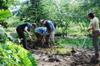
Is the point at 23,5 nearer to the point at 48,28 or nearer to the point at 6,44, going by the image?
the point at 48,28

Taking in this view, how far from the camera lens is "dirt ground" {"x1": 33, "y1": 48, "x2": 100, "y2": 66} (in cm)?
1104

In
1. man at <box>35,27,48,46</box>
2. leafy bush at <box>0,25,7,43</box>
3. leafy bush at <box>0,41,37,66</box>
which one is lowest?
man at <box>35,27,48,46</box>

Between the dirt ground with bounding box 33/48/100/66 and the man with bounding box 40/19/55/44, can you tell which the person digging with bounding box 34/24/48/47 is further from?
the dirt ground with bounding box 33/48/100/66

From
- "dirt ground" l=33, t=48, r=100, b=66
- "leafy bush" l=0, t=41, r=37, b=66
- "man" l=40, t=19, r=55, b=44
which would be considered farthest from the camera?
"man" l=40, t=19, r=55, b=44

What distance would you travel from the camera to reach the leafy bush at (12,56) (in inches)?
175

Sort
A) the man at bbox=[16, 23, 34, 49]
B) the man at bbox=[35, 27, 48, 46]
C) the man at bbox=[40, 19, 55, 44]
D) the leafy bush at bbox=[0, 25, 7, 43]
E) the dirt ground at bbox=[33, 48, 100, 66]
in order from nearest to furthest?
the leafy bush at bbox=[0, 25, 7, 43] → the dirt ground at bbox=[33, 48, 100, 66] → the man at bbox=[16, 23, 34, 49] → the man at bbox=[40, 19, 55, 44] → the man at bbox=[35, 27, 48, 46]

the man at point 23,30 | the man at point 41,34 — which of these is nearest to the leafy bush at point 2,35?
the man at point 23,30

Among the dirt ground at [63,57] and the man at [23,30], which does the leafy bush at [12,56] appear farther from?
the man at [23,30]

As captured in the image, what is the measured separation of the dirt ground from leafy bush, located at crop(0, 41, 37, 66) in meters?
5.60

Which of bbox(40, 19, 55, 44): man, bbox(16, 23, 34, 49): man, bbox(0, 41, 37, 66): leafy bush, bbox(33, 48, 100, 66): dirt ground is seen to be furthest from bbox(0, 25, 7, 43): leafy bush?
bbox(40, 19, 55, 44): man

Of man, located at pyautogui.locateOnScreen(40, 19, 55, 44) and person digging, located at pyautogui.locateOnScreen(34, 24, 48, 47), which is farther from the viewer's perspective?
person digging, located at pyautogui.locateOnScreen(34, 24, 48, 47)

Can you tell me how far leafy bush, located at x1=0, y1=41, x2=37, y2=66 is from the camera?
4.44m

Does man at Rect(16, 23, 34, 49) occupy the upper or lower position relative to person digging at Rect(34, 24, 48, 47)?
upper

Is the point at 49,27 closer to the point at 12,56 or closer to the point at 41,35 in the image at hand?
the point at 41,35
